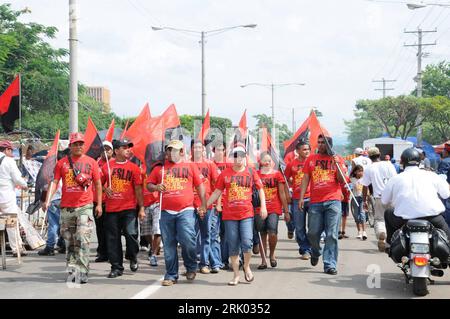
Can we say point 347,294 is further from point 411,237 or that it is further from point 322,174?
point 322,174

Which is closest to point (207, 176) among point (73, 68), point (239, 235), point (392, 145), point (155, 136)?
point (155, 136)

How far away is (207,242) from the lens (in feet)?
30.1

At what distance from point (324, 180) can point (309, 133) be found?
10.4 feet

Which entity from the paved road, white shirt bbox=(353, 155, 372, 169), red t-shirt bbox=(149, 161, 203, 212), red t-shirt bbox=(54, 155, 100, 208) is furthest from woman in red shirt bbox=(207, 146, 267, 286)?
white shirt bbox=(353, 155, 372, 169)

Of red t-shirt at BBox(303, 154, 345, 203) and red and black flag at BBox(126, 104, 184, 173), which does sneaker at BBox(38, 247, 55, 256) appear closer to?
red and black flag at BBox(126, 104, 184, 173)

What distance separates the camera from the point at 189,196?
8203 mm

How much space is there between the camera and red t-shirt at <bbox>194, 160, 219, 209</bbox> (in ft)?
30.4

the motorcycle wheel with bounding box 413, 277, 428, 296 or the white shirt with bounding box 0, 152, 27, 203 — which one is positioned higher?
the white shirt with bounding box 0, 152, 27, 203

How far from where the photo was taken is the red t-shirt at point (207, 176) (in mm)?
9273

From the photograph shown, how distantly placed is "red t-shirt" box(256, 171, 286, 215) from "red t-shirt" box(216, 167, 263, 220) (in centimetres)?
133

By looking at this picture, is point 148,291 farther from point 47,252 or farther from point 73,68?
point 73,68

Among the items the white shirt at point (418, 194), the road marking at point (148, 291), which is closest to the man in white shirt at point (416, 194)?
the white shirt at point (418, 194)

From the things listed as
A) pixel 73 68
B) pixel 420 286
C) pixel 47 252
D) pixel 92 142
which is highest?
pixel 73 68
